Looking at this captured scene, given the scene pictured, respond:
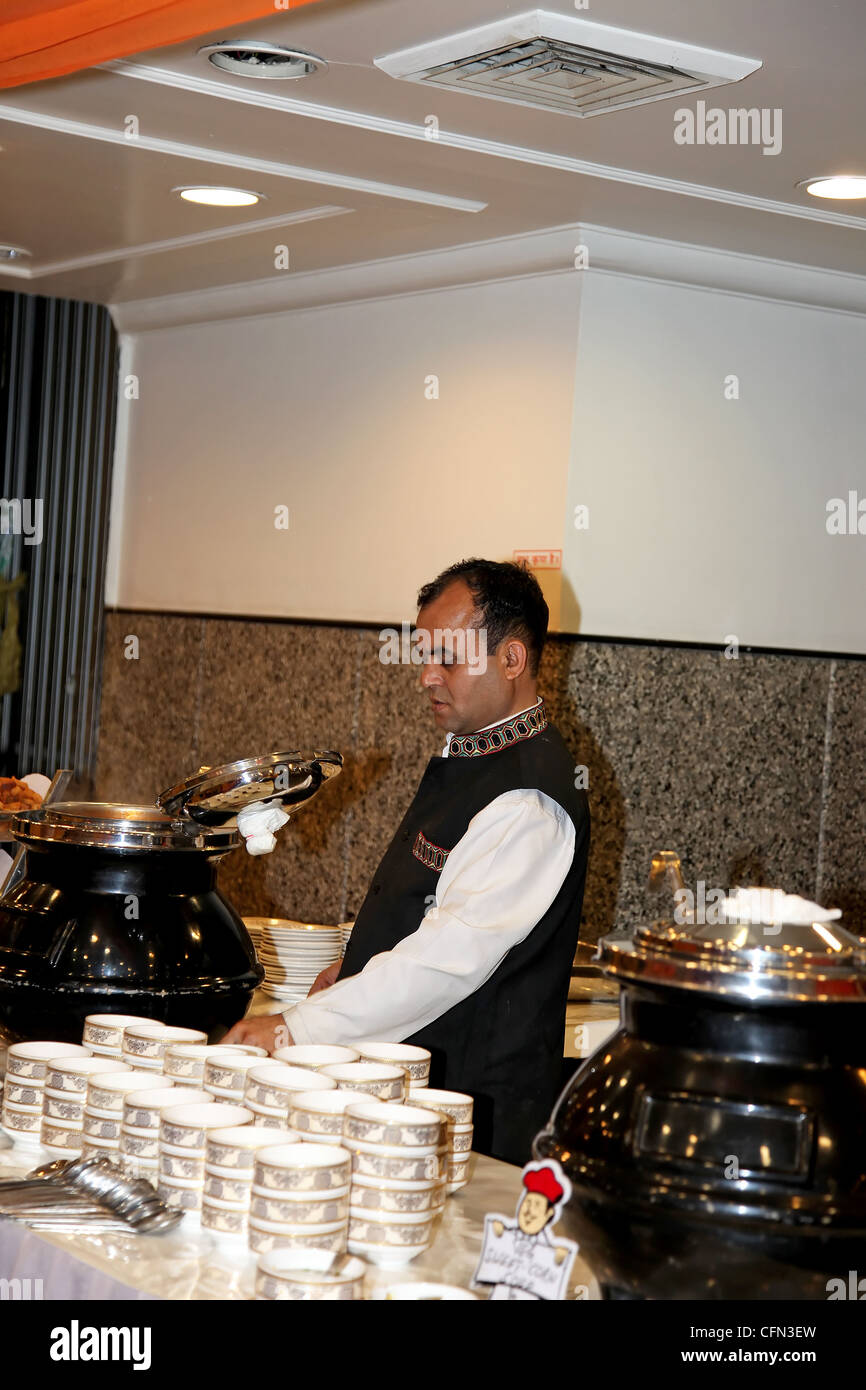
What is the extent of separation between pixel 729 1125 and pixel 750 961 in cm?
15

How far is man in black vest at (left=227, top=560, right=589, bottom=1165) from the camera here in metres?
2.46

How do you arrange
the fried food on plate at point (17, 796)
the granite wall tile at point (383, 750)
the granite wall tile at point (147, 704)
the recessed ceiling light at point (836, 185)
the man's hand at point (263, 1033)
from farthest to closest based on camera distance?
1. the granite wall tile at point (147, 704)
2. the granite wall tile at point (383, 750)
3. the recessed ceiling light at point (836, 185)
4. the fried food on plate at point (17, 796)
5. the man's hand at point (263, 1033)

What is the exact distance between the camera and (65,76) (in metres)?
3.18

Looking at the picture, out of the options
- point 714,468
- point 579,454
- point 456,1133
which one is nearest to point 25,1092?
point 456,1133

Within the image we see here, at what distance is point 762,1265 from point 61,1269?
2.38 ft

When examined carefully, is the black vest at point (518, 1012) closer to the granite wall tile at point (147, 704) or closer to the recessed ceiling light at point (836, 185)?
the recessed ceiling light at point (836, 185)

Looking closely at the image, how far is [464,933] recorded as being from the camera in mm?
2473

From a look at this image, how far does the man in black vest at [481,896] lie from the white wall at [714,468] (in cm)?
126

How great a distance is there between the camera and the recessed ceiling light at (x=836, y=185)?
351 centimetres

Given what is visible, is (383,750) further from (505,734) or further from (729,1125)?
(729,1125)

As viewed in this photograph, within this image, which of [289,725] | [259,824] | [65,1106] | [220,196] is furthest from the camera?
[289,725]

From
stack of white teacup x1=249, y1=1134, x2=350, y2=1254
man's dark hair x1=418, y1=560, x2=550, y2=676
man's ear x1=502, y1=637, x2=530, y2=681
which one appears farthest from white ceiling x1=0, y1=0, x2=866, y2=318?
stack of white teacup x1=249, y1=1134, x2=350, y2=1254

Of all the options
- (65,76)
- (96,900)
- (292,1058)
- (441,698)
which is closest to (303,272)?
(65,76)

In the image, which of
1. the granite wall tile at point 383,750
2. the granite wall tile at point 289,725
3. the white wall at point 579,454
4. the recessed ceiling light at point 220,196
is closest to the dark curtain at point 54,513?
the granite wall tile at point 289,725
